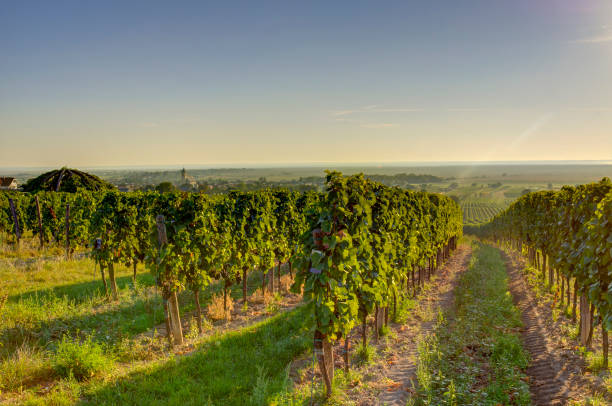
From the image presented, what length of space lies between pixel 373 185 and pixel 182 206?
553 cm

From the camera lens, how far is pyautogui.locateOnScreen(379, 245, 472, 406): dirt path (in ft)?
20.6

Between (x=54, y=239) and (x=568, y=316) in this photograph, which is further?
(x=54, y=239)

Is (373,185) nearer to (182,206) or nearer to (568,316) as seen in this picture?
(182,206)

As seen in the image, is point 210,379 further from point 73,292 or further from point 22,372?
point 73,292

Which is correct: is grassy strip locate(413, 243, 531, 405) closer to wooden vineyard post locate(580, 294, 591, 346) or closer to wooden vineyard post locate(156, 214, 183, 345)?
wooden vineyard post locate(580, 294, 591, 346)

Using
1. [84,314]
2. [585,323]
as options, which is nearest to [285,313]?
[84,314]

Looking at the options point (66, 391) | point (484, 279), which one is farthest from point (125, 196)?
point (484, 279)

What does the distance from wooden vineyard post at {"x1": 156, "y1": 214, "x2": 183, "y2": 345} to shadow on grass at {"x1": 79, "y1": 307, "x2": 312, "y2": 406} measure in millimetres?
865

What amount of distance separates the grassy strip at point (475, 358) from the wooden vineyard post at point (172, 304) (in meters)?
5.93

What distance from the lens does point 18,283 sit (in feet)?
39.8

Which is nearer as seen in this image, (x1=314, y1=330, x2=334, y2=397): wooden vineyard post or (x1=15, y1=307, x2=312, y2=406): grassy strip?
(x1=15, y1=307, x2=312, y2=406): grassy strip

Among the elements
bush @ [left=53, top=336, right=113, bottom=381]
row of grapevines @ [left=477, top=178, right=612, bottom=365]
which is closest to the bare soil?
row of grapevines @ [left=477, top=178, right=612, bottom=365]

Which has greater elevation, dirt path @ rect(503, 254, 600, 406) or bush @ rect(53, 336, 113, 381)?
bush @ rect(53, 336, 113, 381)

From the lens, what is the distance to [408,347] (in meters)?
8.73
